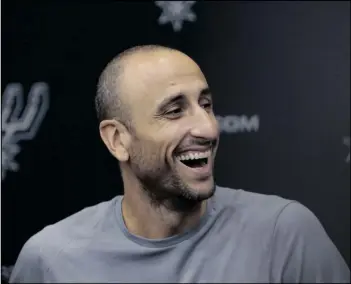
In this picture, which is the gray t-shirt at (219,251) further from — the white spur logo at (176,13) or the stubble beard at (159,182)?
the white spur logo at (176,13)

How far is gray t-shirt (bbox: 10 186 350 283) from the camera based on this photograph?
748mm

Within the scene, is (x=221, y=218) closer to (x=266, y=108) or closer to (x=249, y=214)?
(x=249, y=214)

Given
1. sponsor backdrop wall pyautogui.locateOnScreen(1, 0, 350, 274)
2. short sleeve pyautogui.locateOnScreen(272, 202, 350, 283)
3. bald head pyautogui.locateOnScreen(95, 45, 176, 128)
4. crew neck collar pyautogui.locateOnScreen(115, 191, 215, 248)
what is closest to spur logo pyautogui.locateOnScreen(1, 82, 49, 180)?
sponsor backdrop wall pyautogui.locateOnScreen(1, 0, 350, 274)

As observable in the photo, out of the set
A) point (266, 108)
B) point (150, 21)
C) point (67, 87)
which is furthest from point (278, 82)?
point (67, 87)

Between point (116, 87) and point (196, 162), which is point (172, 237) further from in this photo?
point (116, 87)

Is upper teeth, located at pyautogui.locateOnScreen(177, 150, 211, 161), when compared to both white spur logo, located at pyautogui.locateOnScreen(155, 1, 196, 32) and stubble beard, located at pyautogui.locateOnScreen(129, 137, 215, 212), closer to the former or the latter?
stubble beard, located at pyautogui.locateOnScreen(129, 137, 215, 212)

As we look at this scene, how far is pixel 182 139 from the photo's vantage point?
74cm

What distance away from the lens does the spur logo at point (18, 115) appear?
910 mm

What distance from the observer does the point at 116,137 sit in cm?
80

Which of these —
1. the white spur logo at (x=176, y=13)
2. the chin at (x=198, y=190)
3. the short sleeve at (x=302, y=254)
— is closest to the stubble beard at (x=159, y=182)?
the chin at (x=198, y=190)

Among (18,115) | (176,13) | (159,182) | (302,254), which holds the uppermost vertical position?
(176,13)

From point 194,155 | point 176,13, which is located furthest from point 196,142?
point 176,13

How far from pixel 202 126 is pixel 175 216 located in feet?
0.46

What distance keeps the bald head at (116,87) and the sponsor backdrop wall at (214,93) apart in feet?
0.22
